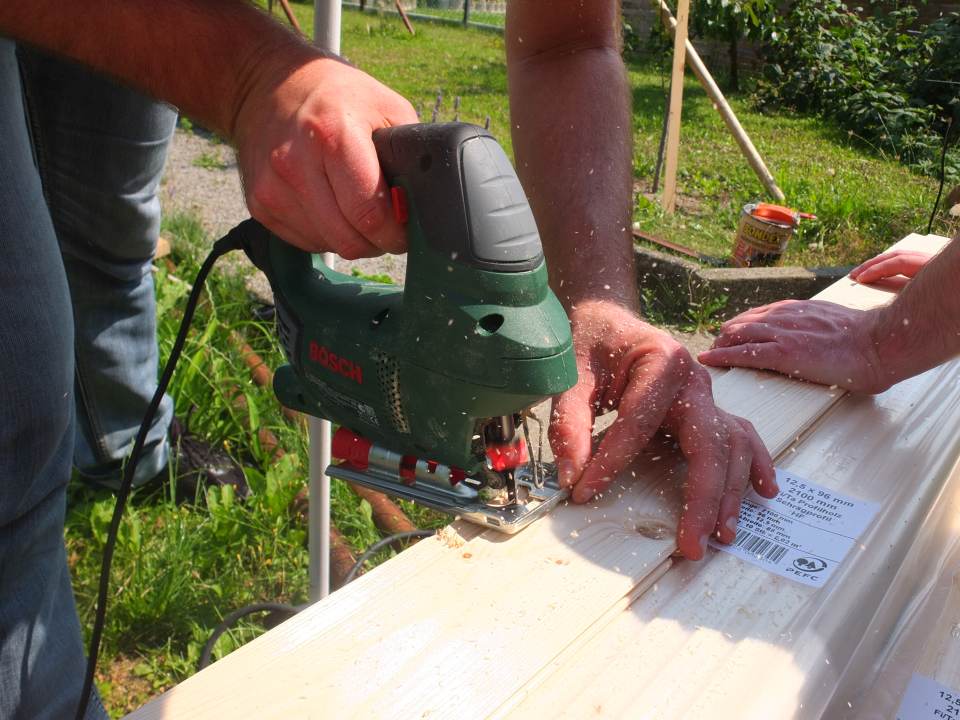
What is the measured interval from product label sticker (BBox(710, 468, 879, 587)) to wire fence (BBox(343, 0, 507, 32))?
54.0ft

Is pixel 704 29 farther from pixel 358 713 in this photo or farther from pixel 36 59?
pixel 358 713

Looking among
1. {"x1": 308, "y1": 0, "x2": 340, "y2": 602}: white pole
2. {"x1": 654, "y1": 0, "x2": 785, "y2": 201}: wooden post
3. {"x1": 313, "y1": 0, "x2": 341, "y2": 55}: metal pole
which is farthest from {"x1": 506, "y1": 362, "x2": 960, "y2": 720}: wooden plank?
{"x1": 654, "y1": 0, "x2": 785, "y2": 201}: wooden post

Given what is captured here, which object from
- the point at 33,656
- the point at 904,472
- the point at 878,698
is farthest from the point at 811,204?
the point at 33,656

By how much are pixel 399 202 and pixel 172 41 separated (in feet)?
1.18

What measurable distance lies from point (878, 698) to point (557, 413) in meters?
0.59

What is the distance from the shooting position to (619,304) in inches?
60.9

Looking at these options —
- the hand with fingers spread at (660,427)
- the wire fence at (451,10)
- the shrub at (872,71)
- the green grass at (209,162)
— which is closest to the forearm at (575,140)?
the hand with fingers spread at (660,427)

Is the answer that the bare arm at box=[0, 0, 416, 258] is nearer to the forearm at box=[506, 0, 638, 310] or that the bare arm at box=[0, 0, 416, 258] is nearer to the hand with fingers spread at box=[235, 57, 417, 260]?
the hand with fingers spread at box=[235, 57, 417, 260]

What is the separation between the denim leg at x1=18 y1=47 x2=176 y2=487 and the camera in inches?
79.3

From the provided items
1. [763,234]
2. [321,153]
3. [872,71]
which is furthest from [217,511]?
[872,71]

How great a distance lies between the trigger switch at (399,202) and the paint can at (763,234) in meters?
3.63

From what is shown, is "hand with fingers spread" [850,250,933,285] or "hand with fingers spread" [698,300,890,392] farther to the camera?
"hand with fingers spread" [850,250,933,285]

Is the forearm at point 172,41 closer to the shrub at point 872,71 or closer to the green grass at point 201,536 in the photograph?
the green grass at point 201,536

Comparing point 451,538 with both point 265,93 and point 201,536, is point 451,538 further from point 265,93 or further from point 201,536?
point 201,536
